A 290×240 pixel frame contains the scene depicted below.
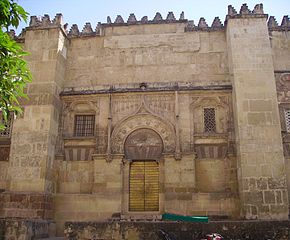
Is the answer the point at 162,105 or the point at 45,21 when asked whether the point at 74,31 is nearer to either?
the point at 45,21

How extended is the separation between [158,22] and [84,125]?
4.97 metres

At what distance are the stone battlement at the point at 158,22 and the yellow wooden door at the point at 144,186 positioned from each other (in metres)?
5.49

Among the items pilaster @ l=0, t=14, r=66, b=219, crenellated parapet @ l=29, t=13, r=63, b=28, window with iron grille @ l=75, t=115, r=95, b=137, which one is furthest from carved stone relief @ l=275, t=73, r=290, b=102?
crenellated parapet @ l=29, t=13, r=63, b=28

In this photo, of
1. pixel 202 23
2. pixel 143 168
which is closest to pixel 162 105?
pixel 143 168

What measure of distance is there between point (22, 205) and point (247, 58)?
904 centimetres

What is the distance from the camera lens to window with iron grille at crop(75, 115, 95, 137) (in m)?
11.8

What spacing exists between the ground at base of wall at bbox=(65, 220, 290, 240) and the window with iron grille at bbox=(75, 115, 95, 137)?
5.50 meters

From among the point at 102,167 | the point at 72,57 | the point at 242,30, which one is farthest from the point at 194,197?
the point at 72,57

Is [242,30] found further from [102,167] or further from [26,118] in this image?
[26,118]

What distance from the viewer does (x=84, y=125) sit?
11.9 metres

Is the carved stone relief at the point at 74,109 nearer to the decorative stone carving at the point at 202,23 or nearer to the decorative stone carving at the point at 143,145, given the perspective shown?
the decorative stone carving at the point at 143,145

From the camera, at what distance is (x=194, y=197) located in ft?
34.1

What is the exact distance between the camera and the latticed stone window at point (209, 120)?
11.3 metres

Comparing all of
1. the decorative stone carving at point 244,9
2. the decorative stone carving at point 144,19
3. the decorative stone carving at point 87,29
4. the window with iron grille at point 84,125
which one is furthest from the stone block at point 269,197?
the decorative stone carving at point 87,29
